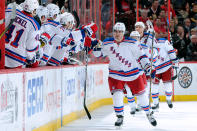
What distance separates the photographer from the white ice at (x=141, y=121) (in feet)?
22.9

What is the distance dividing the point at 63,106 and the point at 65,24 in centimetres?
122

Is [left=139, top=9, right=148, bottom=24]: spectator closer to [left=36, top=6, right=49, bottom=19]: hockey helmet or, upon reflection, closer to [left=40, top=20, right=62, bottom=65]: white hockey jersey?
[left=40, top=20, right=62, bottom=65]: white hockey jersey

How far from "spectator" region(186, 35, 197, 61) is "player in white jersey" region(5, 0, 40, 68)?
7.97 meters

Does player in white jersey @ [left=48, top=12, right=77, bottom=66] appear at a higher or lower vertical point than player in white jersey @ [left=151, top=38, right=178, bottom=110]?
higher

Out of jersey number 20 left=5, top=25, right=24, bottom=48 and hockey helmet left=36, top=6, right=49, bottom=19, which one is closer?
jersey number 20 left=5, top=25, right=24, bottom=48

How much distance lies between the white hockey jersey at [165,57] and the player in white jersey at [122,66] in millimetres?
2912

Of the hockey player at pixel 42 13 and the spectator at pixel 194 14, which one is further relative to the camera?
the spectator at pixel 194 14

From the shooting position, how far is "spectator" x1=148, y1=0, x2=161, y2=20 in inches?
533

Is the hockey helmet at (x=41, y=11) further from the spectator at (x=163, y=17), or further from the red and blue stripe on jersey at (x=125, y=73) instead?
the spectator at (x=163, y=17)

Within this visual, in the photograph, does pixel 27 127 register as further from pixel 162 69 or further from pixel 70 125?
pixel 162 69

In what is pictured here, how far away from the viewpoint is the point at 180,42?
1360 cm

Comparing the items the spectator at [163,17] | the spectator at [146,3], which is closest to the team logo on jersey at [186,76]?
the spectator at [163,17]

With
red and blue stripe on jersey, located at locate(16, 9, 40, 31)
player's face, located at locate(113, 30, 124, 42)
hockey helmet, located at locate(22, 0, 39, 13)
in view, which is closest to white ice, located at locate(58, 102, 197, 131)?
player's face, located at locate(113, 30, 124, 42)

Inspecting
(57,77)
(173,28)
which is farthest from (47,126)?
(173,28)
